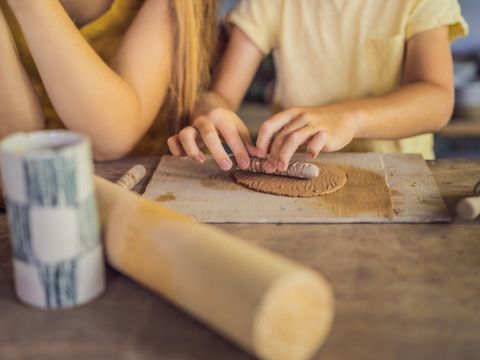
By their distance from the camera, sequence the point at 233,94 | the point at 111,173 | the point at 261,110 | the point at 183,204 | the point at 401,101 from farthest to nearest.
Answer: the point at 261,110 → the point at 233,94 → the point at 401,101 → the point at 111,173 → the point at 183,204

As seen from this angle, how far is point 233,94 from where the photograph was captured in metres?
1.50

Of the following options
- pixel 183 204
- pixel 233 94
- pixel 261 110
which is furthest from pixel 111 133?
pixel 261 110

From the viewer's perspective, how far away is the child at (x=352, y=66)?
3.82ft

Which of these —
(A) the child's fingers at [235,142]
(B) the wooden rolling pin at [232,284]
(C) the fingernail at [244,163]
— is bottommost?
(C) the fingernail at [244,163]

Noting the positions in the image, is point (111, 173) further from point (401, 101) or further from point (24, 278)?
point (401, 101)

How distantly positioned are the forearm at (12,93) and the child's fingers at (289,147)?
496mm

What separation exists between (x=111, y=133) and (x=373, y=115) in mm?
513

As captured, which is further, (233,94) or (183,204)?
(233,94)

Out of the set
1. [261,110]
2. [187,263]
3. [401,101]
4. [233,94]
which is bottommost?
[261,110]

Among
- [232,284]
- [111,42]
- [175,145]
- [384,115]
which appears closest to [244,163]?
[175,145]

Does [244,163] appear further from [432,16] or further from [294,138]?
[432,16]

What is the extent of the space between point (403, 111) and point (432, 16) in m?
0.26

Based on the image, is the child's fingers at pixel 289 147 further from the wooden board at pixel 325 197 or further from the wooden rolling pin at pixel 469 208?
the wooden rolling pin at pixel 469 208

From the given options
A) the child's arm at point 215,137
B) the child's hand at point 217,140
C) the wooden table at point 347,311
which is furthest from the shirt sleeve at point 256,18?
the wooden table at point 347,311
